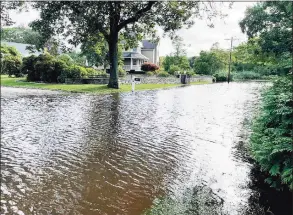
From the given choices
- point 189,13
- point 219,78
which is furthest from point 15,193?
point 219,78

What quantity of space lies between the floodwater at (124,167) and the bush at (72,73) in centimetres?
1489

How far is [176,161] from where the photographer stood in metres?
5.86

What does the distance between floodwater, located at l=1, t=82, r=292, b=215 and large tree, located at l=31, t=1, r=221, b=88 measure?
8595mm

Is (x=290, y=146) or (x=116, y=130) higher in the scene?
(x=290, y=146)

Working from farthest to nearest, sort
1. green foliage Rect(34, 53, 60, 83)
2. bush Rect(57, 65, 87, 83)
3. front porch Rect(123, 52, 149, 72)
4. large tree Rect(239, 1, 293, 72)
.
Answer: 1. front porch Rect(123, 52, 149, 72)
2. bush Rect(57, 65, 87, 83)
3. green foliage Rect(34, 53, 60, 83)
4. large tree Rect(239, 1, 293, 72)

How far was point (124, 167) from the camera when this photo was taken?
5.42 m

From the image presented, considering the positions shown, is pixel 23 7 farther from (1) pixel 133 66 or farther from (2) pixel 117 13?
(1) pixel 133 66

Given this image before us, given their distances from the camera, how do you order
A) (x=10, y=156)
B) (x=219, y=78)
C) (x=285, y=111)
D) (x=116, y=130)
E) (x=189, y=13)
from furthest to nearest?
1. (x=219, y=78)
2. (x=189, y=13)
3. (x=116, y=130)
4. (x=10, y=156)
5. (x=285, y=111)

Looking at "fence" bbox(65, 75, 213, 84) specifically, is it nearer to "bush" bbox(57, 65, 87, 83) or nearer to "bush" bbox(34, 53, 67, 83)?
"bush" bbox(57, 65, 87, 83)

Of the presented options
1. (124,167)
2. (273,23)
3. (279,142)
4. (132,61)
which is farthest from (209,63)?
(279,142)

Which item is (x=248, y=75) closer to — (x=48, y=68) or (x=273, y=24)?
(x=48, y=68)

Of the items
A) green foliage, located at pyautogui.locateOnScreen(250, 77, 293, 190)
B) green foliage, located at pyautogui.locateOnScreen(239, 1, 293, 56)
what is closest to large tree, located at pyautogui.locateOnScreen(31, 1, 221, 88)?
green foliage, located at pyautogui.locateOnScreen(239, 1, 293, 56)

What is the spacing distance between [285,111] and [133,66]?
50.0m

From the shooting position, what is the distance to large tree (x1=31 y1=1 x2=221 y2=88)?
16.6 m
